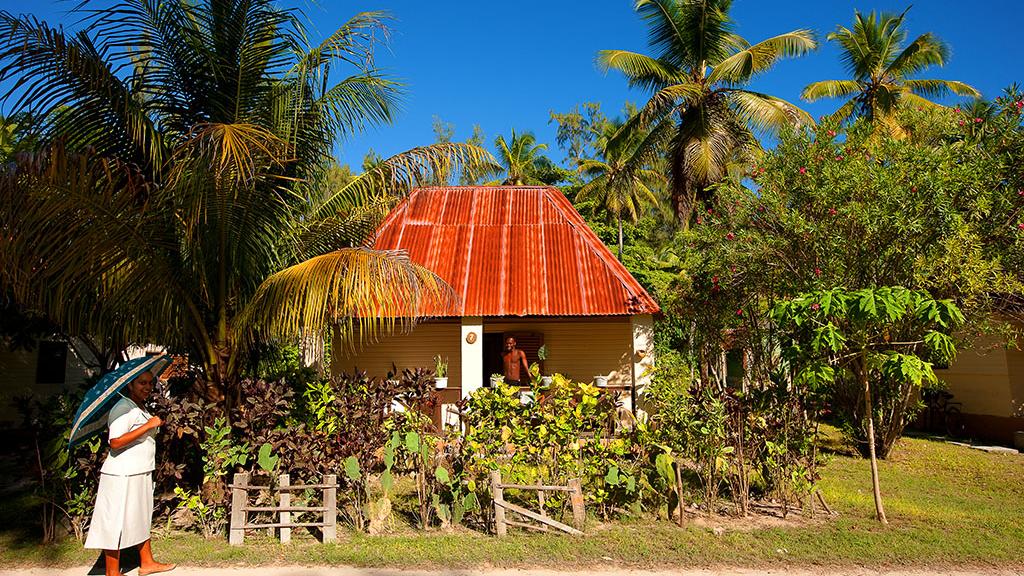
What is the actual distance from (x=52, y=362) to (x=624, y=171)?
45.8 ft

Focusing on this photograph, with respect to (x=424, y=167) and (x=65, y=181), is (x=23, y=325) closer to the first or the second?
(x=65, y=181)

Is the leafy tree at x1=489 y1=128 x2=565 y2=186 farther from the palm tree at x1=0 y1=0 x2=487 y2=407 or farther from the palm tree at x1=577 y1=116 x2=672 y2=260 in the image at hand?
the palm tree at x1=0 y1=0 x2=487 y2=407

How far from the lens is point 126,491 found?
5176 millimetres

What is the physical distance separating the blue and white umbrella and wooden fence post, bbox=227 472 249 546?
54.1 inches

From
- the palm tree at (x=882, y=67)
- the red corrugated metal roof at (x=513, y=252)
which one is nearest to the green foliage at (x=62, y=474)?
the red corrugated metal roof at (x=513, y=252)

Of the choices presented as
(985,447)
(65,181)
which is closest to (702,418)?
(65,181)

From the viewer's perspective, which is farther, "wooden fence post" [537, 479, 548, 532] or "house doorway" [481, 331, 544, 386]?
"house doorway" [481, 331, 544, 386]

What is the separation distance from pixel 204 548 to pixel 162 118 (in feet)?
14.7

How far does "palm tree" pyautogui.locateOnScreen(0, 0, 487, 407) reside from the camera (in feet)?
18.5

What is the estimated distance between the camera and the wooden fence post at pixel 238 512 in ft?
20.0

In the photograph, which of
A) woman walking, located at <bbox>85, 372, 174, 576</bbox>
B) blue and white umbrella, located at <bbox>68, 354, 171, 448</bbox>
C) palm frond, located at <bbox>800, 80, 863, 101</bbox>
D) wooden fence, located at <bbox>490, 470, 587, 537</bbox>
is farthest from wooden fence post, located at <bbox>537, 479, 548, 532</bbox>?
palm frond, located at <bbox>800, 80, 863, 101</bbox>

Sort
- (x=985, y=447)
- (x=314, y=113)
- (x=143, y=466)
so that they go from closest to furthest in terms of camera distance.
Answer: (x=143, y=466) < (x=314, y=113) < (x=985, y=447)

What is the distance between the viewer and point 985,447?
1179 centimetres

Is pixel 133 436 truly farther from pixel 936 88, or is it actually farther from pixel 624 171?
pixel 936 88
